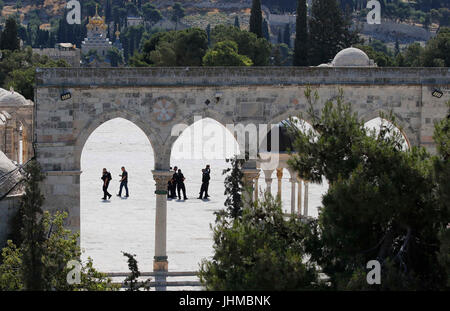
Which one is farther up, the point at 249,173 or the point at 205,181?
the point at 249,173

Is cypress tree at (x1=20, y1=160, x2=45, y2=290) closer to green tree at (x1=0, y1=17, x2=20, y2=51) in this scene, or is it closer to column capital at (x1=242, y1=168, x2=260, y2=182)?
column capital at (x1=242, y1=168, x2=260, y2=182)

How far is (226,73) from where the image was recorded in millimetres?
22906

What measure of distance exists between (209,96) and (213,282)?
8465mm

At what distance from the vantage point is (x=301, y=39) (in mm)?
60594

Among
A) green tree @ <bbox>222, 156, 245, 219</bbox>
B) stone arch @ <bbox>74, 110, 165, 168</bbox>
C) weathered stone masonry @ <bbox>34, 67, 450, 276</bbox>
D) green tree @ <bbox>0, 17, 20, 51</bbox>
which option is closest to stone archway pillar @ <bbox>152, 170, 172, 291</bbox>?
weathered stone masonry @ <bbox>34, 67, 450, 276</bbox>

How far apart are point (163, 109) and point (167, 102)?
19 cm

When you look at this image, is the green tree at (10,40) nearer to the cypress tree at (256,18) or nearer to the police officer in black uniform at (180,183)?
the cypress tree at (256,18)

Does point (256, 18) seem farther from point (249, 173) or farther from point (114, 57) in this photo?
point (114, 57)

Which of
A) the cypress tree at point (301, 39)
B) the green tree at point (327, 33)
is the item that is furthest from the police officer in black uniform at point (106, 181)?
the green tree at point (327, 33)

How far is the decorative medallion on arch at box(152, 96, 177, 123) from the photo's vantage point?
22.6m

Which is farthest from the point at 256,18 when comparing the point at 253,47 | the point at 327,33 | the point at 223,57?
the point at 327,33

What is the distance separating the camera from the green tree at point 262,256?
1466cm
